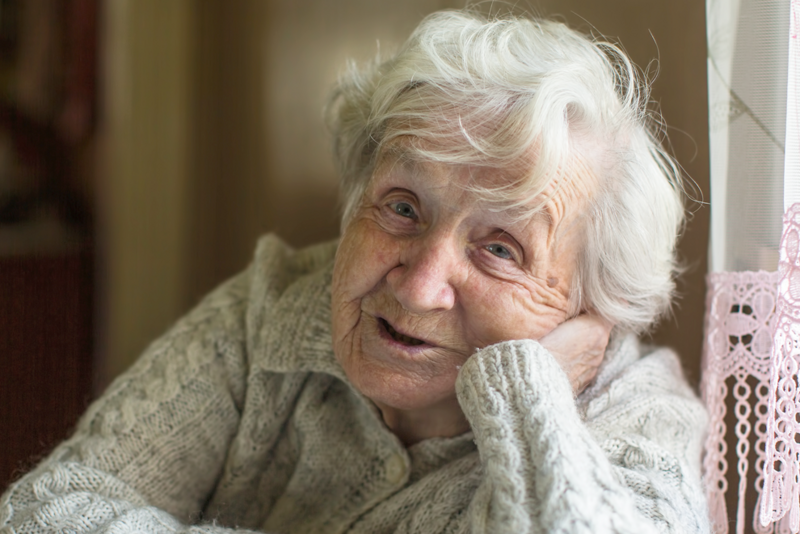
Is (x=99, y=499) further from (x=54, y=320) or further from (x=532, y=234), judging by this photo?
(x=54, y=320)

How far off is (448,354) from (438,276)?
159 millimetres

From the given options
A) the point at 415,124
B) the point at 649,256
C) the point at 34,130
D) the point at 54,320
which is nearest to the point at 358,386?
the point at 415,124

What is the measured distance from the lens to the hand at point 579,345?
1184 mm

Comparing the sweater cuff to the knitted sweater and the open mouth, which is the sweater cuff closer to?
the knitted sweater

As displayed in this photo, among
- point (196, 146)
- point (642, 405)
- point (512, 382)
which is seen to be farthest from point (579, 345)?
point (196, 146)

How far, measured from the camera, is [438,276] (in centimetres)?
109

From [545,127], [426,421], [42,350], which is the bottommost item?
[42,350]

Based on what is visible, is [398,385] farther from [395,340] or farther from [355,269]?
[355,269]

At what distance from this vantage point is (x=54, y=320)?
223 cm

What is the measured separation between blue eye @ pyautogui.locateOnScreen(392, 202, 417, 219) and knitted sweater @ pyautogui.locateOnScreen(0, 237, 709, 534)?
298mm

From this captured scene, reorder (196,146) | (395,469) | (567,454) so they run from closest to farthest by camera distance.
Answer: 1. (567,454)
2. (395,469)
3. (196,146)

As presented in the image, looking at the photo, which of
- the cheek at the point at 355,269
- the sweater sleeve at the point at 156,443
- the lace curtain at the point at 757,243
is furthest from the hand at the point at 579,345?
the sweater sleeve at the point at 156,443

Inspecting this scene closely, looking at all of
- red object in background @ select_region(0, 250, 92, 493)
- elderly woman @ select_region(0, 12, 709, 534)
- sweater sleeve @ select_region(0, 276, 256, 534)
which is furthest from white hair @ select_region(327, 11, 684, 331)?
red object in background @ select_region(0, 250, 92, 493)

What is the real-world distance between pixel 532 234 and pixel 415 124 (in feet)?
0.95
